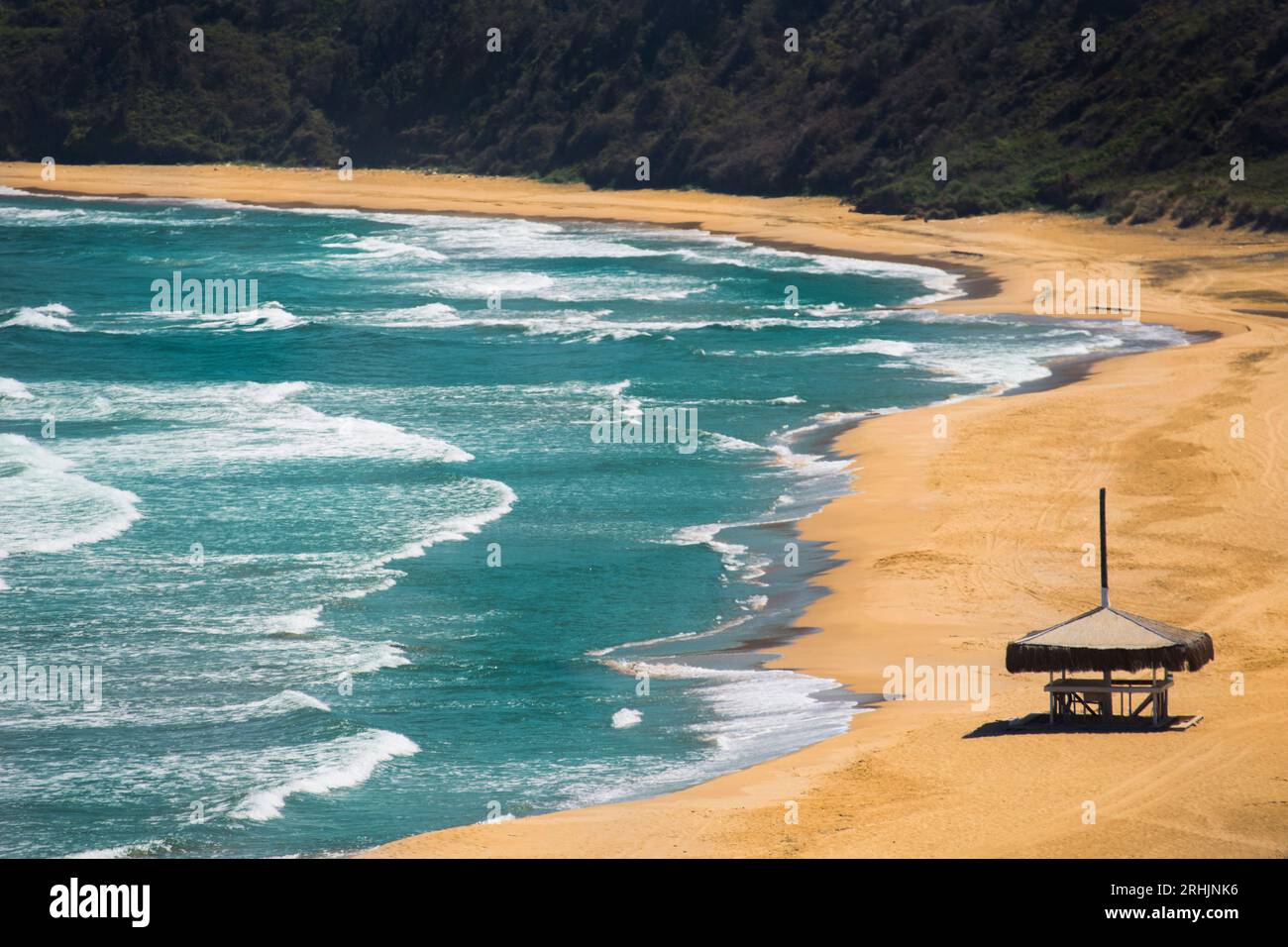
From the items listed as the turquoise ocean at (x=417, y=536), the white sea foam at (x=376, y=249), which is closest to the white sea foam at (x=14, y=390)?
the turquoise ocean at (x=417, y=536)

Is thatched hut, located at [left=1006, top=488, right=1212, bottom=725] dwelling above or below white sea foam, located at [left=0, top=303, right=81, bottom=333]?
below

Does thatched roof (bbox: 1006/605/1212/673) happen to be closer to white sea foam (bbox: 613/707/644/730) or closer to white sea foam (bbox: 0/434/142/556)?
white sea foam (bbox: 613/707/644/730)

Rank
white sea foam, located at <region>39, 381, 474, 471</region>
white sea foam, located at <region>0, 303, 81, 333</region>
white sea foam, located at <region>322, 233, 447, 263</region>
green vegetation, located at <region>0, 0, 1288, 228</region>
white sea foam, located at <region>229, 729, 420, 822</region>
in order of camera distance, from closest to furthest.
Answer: white sea foam, located at <region>229, 729, 420, 822</region> → white sea foam, located at <region>39, 381, 474, 471</region> → white sea foam, located at <region>0, 303, 81, 333</region> → green vegetation, located at <region>0, 0, 1288, 228</region> → white sea foam, located at <region>322, 233, 447, 263</region>

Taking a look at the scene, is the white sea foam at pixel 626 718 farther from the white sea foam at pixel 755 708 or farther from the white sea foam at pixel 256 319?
the white sea foam at pixel 256 319

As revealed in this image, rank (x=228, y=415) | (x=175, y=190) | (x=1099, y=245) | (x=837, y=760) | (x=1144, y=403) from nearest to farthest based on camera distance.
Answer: (x=837, y=760)
(x=1144, y=403)
(x=228, y=415)
(x=1099, y=245)
(x=175, y=190)

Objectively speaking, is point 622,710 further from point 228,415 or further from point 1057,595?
point 228,415

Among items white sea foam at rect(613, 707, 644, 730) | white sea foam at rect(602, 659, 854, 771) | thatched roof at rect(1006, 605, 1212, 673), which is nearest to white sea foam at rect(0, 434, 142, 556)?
white sea foam at rect(602, 659, 854, 771)
